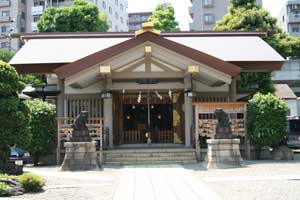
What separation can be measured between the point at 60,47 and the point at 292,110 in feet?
75.1

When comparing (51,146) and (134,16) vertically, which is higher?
(134,16)

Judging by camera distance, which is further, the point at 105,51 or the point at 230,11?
the point at 230,11

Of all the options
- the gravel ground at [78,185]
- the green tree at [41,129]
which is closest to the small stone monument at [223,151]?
the gravel ground at [78,185]

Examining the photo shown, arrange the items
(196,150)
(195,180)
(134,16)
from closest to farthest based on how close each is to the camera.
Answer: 1. (195,180)
2. (196,150)
3. (134,16)

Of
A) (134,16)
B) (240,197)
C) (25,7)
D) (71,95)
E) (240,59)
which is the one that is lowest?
(240,197)

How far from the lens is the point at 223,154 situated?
13.9 m

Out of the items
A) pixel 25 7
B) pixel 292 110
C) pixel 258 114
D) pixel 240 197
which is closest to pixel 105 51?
pixel 258 114

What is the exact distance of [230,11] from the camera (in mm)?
27203

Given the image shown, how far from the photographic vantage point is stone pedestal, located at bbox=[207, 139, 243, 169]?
13836 millimetres

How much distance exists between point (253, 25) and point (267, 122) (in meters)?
11.3

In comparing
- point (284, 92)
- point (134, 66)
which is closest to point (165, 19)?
point (284, 92)

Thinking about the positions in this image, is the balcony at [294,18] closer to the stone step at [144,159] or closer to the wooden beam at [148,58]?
the wooden beam at [148,58]

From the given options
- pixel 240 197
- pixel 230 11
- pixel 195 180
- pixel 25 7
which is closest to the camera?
pixel 240 197

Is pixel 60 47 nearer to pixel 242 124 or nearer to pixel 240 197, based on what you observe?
pixel 242 124
